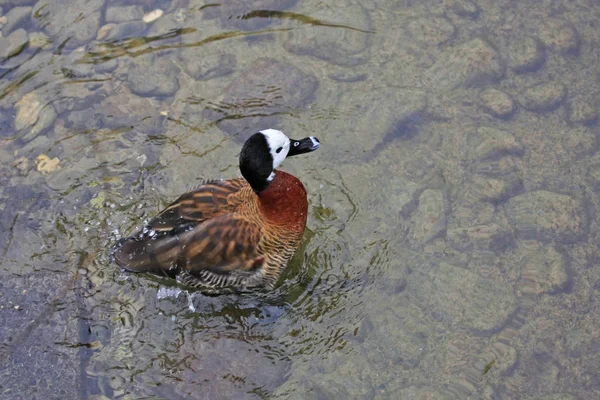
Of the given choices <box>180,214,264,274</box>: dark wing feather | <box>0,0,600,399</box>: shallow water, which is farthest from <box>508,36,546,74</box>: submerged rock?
<box>180,214,264,274</box>: dark wing feather

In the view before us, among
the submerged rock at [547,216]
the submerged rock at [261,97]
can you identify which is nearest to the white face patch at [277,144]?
the submerged rock at [261,97]

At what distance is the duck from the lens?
5.05 m

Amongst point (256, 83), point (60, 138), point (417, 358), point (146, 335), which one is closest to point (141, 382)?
point (146, 335)

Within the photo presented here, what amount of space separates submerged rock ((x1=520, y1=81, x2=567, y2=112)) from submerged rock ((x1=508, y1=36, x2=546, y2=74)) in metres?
0.29

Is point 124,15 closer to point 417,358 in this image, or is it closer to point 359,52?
point 359,52

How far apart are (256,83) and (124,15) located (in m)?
1.74

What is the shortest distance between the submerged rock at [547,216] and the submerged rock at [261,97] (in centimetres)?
219

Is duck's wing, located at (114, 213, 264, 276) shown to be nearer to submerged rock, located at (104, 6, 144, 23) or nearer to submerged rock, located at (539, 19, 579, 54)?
submerged rock, located at (104, 6, 144, 23)

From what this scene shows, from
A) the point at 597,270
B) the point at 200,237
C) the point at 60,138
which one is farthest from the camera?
the point at 60,138

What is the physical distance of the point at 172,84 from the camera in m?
6.68

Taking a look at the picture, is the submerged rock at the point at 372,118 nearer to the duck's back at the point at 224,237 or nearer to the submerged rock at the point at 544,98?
the submerged rock at the point at 544,98

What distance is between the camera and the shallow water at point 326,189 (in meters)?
5.14

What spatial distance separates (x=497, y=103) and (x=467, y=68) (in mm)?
476

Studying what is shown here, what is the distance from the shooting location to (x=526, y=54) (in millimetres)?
6582
